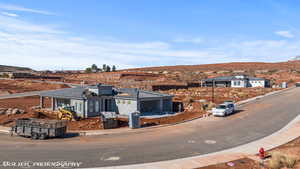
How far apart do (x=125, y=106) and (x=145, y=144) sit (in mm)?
13487

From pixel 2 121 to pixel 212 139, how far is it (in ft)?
69.3

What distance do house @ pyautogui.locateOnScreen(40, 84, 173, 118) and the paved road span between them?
7.74 m

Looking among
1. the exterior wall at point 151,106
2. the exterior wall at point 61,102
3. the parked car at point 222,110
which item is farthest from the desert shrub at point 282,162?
the exterior wall at point 61,102

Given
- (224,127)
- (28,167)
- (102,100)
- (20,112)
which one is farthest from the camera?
(102,100)

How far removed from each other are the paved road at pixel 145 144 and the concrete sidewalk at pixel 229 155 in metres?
0.69

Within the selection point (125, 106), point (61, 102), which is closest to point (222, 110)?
point (125, 106)

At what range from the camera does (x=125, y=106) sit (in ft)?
103

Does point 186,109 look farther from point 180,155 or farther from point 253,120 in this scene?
point 180,155

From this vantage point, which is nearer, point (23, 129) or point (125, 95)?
point (23, 129)

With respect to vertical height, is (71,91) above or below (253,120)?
above

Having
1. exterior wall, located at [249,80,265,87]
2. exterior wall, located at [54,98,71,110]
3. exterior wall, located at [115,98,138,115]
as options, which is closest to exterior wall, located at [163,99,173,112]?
exterior wall, located at [115,98,138,115]

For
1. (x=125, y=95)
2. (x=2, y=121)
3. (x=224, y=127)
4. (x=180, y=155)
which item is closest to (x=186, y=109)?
(x=125, y=95)

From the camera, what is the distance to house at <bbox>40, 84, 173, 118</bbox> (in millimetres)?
29984

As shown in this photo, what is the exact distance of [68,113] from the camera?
2750 centimetres
